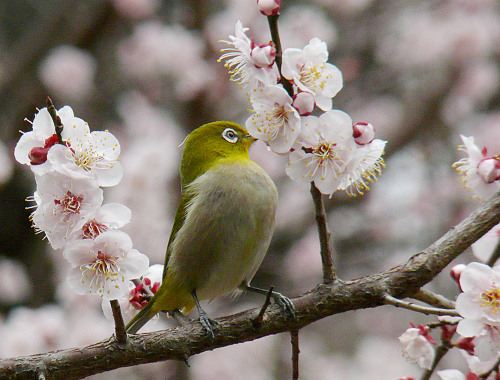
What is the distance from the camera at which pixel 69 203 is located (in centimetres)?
161

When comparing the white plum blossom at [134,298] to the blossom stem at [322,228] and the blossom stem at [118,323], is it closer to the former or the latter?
the blossom stem at [118,323]

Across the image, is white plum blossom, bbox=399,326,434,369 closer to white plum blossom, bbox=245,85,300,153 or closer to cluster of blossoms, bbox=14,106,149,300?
white plum blossom, bbox=245,85,300,153

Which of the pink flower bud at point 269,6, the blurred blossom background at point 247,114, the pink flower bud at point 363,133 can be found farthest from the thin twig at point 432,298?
the blurred blossom background at point 247,114

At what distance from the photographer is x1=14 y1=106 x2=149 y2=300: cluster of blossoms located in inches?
62.7

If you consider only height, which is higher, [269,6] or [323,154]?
[269,6]

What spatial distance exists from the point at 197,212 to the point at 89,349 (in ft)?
2.95

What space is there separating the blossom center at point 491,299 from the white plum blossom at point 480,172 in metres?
0.48

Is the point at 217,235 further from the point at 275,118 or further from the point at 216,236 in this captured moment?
the point at 275,118

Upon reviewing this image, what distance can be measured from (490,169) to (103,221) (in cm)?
132

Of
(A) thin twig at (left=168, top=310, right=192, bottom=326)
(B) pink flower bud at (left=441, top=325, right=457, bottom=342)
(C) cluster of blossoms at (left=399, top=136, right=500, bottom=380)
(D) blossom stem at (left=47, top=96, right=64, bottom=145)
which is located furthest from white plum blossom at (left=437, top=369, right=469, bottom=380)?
(D) blossom stem at (left=47, top=96, right=64, bottom=145)

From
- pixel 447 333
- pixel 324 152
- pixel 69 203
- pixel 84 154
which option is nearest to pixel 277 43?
pixel 324 152

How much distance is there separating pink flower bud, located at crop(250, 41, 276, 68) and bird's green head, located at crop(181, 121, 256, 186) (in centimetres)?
109

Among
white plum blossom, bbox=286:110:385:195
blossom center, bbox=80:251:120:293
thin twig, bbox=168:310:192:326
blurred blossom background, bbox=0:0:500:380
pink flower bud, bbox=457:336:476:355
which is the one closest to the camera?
blossom center, bbox=80:251:120:293

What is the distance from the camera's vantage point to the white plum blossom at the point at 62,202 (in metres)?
1.60
